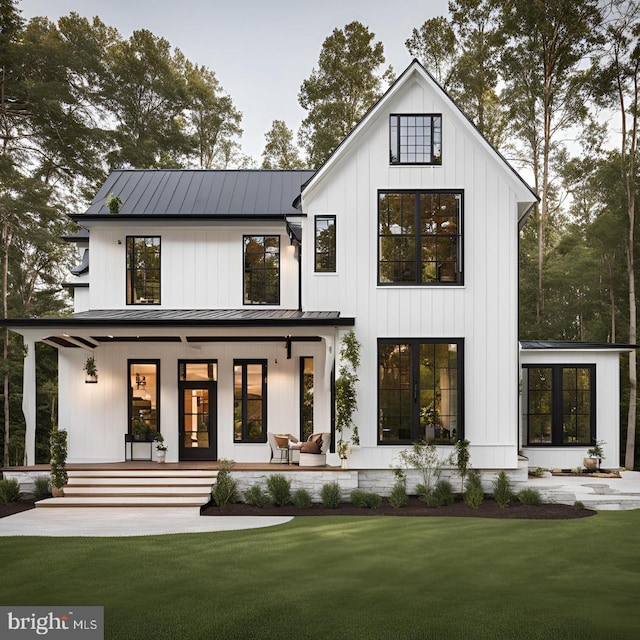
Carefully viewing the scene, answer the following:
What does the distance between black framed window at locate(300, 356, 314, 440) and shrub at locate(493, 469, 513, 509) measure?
4555 millimetres

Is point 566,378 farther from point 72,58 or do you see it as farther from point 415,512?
point 72,58

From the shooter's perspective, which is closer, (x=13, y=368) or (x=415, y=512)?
(x=415, y=512)

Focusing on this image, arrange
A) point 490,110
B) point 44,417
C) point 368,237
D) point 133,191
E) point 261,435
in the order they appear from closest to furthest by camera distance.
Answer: point 368,237
point 261,435
point 133,191
point 490,110
point 44,417

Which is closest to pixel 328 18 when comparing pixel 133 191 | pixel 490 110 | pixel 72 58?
pixel 490 110

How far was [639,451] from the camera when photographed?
1010 inches

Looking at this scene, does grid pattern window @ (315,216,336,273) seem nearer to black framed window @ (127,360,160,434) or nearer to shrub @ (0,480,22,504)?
black framed window @ (127,360,160,434)

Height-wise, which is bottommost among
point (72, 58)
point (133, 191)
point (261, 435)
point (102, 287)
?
point (261, 435)

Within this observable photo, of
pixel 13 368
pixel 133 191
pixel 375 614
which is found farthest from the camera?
pixel 13 368

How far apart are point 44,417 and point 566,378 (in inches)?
903

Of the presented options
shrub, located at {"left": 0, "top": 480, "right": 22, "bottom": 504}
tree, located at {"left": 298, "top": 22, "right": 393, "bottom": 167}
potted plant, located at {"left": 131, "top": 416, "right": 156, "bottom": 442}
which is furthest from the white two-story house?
tree, located at {"left": 298, "top": 22, "right": 393, "bottom": 167}

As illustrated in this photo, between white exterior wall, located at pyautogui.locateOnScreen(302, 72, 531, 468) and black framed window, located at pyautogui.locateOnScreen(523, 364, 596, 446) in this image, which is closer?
white exterior wall, located at pyautogui.locateOnScreen(302, 72, 531, 468)

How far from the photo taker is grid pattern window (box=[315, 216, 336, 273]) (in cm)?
1461

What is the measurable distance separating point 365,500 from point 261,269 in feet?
21.2

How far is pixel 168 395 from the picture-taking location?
16109mm
